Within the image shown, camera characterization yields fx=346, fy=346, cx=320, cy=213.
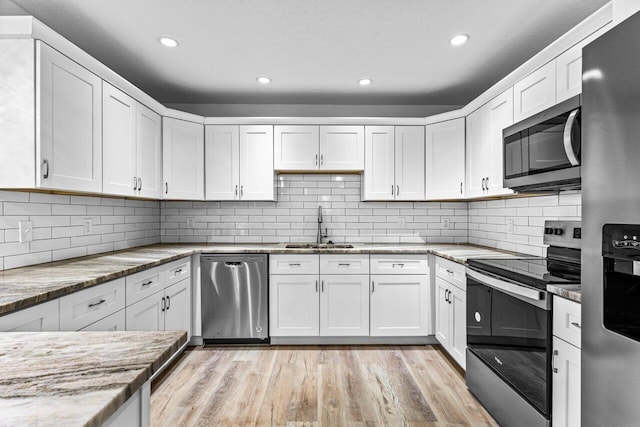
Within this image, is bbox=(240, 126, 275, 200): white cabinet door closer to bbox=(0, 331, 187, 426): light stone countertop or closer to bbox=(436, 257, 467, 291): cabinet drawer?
bbox=(436, 257, 467, 291): cabinet drawer

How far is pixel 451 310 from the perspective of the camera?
111 inches

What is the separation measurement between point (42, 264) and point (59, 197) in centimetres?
47

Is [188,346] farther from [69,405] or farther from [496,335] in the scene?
[69,405]

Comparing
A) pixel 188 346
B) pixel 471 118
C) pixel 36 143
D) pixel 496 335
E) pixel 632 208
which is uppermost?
pixel 471 118

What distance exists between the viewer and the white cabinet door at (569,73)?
1862 mm

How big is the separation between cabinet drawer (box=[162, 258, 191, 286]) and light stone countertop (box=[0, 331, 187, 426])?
1869 millimetres

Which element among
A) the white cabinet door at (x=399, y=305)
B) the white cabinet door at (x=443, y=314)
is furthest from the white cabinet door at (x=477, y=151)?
the white cabinet door at (x=399, y=305)

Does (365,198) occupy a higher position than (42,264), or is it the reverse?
(365,198)

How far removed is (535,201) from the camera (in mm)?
2732

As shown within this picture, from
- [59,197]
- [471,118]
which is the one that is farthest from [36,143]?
[471,118]

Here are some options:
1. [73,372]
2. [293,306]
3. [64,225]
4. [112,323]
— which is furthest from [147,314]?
[73,372]

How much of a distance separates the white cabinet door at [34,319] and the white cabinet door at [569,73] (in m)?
2.81

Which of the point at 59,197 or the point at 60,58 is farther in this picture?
the point at 59,197

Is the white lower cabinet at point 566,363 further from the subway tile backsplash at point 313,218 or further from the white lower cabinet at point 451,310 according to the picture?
the subway tile backsplash at point 313,218
